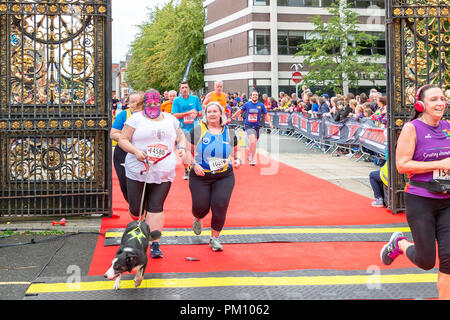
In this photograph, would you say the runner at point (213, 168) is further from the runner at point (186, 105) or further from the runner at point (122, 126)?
the runner at point (186, 105)

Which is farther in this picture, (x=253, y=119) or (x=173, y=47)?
(x=173, y=47)

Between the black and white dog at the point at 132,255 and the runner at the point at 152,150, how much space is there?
2.50 ft

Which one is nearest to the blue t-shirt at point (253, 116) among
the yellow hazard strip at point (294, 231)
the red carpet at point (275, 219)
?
the red carpet at point (275, 219)

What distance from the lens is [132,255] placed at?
509 cm

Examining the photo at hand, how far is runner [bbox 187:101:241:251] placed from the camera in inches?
274

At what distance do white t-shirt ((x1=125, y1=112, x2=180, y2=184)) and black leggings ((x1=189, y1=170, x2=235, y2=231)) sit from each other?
0.63m

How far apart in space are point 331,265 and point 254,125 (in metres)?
9.63

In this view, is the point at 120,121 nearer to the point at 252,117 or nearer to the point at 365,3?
the point at 252,117

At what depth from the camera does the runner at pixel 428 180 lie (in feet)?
15.2

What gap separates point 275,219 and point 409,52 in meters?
3.41

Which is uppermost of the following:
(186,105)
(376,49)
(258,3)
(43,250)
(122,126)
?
(258,3)

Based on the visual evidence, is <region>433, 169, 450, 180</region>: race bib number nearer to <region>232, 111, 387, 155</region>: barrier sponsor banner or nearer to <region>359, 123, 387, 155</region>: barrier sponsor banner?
<region>232, 111, 387, 155</region>: barrier sponsor banner

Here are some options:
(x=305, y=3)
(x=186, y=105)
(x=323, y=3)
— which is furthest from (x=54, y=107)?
A: (x=323, y=3)
